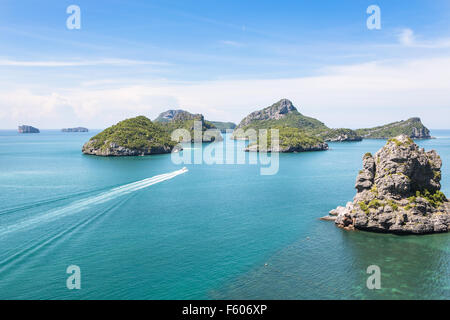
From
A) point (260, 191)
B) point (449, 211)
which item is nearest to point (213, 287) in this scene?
point (449, 211)

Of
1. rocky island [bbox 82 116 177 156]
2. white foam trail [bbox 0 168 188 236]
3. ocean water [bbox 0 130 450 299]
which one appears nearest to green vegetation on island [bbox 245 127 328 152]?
rocky island [bbox 82 116 177 156]

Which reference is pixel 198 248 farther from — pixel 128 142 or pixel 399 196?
pixel 128 142

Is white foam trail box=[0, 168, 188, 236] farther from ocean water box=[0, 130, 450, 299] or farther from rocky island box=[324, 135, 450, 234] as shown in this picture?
rocky island box=[324, 135, 450, 234]

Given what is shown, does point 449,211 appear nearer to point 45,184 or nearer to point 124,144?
point 45,184

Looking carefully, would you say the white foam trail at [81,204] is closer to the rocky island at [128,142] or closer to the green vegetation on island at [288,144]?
the rocky island at [128,142]

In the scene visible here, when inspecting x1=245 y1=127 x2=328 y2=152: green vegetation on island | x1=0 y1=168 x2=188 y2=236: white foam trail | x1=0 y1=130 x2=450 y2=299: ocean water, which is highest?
x1=245 y1=127 x2=328 y2=152: green vegetation on island

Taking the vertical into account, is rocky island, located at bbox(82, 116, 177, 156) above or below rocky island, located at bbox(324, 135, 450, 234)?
above

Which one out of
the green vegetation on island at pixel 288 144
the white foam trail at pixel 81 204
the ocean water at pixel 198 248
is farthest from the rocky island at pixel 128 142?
the ocean water at pixel 198 248
